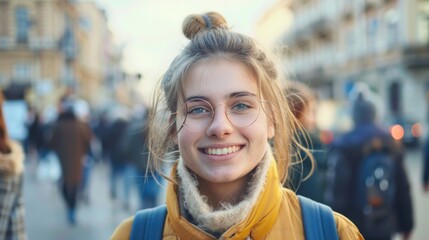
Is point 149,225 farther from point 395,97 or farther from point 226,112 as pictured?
point 395,97

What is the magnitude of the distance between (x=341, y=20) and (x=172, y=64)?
40.3 meters

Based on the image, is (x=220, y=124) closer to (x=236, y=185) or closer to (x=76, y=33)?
(x=236, y=185)

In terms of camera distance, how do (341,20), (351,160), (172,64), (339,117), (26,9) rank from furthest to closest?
(26,9), (341,20), (339,117), (351,160), (172,64)

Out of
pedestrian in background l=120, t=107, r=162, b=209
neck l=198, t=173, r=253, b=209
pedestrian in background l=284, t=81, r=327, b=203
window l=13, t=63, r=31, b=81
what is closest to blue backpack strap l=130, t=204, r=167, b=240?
neck l=198, t=173, r=253, b=209

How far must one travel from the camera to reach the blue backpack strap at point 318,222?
1742 millimetres

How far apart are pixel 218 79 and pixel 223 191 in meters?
0.35

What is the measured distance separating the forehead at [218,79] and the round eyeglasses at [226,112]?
0.03 metres

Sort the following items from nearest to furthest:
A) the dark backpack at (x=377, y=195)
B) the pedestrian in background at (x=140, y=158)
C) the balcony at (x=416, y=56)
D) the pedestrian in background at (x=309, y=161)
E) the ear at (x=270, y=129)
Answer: the ear at (x=270, y=129) → the pedestrian in background at (x=309, y=161) → the dark backpack at (x=377, y=195) → the pedestrian in background at (x=140, y=158) → the balcony at (x=416, y=56)

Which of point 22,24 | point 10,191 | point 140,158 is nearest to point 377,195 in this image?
point 10,191

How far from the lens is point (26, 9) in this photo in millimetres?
45625

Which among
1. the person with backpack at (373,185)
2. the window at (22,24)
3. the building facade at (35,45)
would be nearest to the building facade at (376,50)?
the building facade at (35,45)

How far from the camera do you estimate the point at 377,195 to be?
4.40 metres

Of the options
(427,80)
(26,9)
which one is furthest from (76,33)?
(427,80)

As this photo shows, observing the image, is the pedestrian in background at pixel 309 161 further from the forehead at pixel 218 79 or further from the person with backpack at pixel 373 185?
the forehead at pixel 218 79
